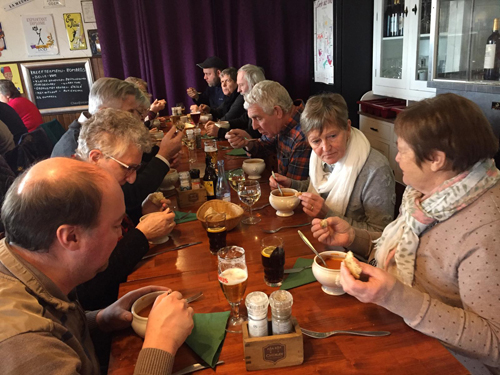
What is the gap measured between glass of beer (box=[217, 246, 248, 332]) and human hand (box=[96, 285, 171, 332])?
20 cm

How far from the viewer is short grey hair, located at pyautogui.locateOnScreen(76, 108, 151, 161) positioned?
5.08 feet

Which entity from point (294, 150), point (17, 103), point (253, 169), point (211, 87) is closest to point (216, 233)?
point (253, 169)

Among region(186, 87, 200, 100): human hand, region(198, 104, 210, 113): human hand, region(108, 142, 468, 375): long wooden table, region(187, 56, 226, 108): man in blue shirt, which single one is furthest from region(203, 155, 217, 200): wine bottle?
region(186, 87, 200, 100): human hand

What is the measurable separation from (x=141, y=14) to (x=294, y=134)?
12.0 ft

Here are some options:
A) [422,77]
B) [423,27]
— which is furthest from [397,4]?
[422,77]

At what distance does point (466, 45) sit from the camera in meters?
2.62

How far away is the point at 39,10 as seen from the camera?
16.1ft

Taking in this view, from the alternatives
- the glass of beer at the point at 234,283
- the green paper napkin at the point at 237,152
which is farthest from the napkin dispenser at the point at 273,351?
the green paper napkin at the point at 237,152

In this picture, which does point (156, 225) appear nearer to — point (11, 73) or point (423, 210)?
point (423, 210)

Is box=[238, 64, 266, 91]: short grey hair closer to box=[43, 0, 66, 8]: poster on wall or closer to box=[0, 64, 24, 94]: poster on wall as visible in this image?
box=[43, 0, 66, 8]: poster on wall

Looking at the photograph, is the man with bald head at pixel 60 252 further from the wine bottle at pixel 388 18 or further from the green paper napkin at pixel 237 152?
the wine bottle at pixel 388 18

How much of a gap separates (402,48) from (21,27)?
4644 millimetres

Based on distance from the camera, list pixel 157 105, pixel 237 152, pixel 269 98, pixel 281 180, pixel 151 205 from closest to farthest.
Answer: pixel 151 205 < pixel 281 180 < pixel 269 98 < pixel 237 152 < pixel 157 105

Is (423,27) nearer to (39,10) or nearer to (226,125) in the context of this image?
(226,125)
